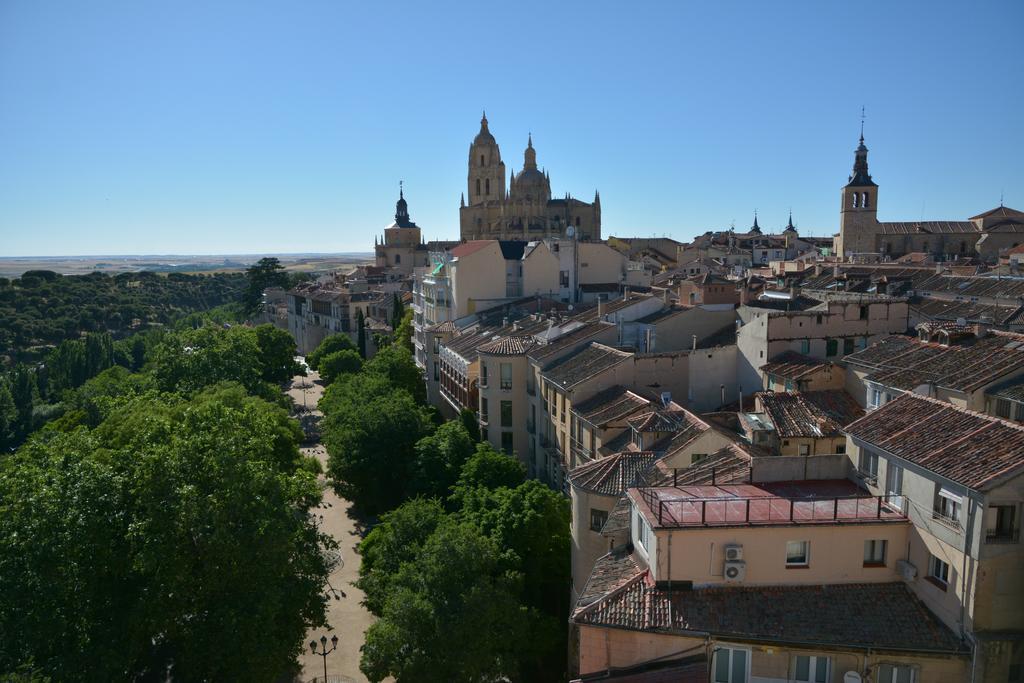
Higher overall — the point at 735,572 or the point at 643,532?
the point at 643,532

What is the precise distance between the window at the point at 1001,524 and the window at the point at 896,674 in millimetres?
3339

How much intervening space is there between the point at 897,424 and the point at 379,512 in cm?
3003

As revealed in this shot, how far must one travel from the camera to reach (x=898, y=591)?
17.9m

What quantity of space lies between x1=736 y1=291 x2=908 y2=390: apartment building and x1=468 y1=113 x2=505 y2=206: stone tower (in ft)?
344

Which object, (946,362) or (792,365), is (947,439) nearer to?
(946,362)

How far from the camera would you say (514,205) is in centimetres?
12912

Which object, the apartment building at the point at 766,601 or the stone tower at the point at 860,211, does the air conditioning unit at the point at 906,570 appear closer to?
the apartment building at the point at 766,601

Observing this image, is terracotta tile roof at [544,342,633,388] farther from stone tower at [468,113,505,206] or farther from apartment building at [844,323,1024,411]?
stone tower at [468,113,505,206]

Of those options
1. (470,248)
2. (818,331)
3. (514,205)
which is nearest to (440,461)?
(818,331)

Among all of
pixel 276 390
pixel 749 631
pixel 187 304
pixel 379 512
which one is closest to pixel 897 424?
pixel 749 631

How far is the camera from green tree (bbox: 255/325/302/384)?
266 ft

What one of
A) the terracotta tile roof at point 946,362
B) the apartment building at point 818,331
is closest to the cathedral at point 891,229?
the apartment building at point 818,331

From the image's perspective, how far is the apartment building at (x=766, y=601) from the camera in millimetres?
16562

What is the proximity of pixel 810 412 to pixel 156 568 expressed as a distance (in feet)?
75.0
